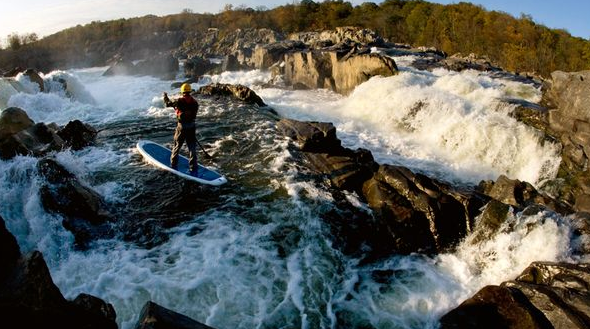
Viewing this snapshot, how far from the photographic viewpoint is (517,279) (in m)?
6.38

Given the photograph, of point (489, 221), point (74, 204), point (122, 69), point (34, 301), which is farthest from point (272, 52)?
point (34, 301)

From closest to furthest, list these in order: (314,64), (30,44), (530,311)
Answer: (530,311) → (314,64) → (30,44)

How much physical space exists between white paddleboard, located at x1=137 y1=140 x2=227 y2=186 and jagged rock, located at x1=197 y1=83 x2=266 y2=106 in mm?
7643

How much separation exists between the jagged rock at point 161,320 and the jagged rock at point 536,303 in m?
3.69

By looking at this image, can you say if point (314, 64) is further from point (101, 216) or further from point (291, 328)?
point (291, 328)

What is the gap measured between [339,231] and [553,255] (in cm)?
373

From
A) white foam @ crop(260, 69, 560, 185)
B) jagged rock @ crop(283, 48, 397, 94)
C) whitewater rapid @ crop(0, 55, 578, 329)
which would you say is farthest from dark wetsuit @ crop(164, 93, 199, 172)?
jagged rock @ crop(283, 48, 397, 94)

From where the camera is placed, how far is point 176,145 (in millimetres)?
10133

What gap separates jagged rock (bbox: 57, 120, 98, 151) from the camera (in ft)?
41.7

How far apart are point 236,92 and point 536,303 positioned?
54.2 ft

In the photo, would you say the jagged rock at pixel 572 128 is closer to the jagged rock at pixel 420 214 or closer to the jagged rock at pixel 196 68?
the jagged rock at pixel 420 214

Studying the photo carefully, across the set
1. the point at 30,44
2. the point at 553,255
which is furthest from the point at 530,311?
the point at 30,44

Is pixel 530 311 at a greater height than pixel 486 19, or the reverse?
pixel 486 19

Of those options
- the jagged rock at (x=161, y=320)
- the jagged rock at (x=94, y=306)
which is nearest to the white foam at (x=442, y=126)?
the jagged rock at (x=161, y=320)
